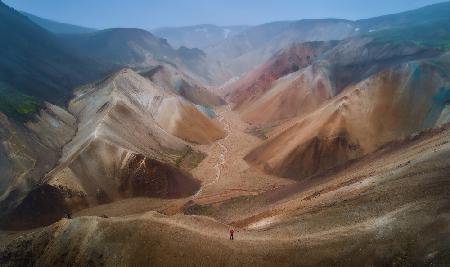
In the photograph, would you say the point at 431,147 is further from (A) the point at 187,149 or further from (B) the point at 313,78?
(B) the point at 313,78

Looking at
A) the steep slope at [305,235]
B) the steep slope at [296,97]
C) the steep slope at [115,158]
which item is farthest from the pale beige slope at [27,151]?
the steep slope at [296,97]

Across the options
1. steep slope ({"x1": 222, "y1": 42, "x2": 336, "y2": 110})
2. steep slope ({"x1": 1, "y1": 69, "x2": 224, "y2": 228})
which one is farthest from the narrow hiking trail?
steep slope ({"x1": 222, "y1": 42, "x2": 336, "y2": 110})

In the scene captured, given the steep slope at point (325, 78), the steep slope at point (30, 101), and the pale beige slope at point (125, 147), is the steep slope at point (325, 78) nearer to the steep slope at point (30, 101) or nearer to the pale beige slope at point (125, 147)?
the pale beige slope at point (125, 147)

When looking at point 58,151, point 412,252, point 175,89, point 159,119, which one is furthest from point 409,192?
point 175,89

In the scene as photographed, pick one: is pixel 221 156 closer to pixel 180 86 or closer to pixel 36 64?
pixel 180 86

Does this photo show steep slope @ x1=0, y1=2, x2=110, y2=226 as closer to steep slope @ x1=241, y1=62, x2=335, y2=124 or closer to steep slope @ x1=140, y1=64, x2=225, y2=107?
steep slope @ x1=140, y1=64, x2=225, y2=107
